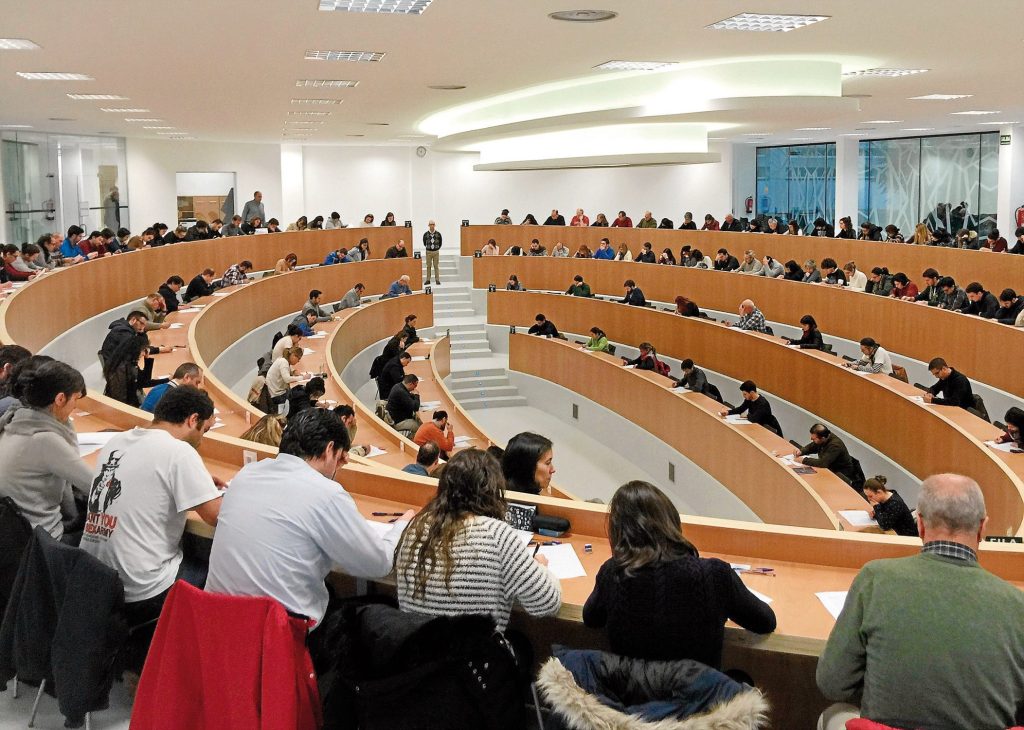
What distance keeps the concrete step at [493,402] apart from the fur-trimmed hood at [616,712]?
1315cm

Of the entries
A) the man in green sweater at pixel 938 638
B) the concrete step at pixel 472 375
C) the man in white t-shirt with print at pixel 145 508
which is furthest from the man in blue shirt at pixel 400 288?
the man in green sweater at pixel 938 638

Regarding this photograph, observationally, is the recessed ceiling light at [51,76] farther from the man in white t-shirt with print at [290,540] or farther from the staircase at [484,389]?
the man in white t-shirt with print at [290,540]

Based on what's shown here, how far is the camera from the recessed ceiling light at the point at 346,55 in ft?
27.9

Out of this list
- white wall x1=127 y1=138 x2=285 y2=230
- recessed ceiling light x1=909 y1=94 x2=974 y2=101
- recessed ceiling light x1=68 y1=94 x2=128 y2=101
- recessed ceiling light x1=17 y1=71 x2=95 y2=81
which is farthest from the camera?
white wall x1=127 y1=138 x2=285 y2=230

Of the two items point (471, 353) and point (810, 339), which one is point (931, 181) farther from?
point (810, 339)

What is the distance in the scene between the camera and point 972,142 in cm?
2095

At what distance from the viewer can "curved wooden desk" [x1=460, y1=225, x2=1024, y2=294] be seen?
41.1 ft

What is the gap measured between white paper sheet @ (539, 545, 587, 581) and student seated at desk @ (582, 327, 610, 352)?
36.1 ft

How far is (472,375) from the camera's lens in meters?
16.3

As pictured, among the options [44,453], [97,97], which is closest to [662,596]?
[44,453]

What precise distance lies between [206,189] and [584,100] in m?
15.7

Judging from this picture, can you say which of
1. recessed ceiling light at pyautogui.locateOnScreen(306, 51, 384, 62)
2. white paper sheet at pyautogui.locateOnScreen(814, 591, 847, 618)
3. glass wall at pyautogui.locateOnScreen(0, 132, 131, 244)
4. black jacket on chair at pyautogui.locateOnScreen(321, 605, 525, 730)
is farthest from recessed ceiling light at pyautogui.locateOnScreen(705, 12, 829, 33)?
glass wall at pyautogui.locateOnScreen(0, 132, 131, 244)

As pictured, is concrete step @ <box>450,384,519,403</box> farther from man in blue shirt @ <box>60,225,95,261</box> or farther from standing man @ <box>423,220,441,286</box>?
man in blue shirt @ <box>60,225,95,261</box>

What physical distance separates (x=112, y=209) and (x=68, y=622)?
21234 mm
